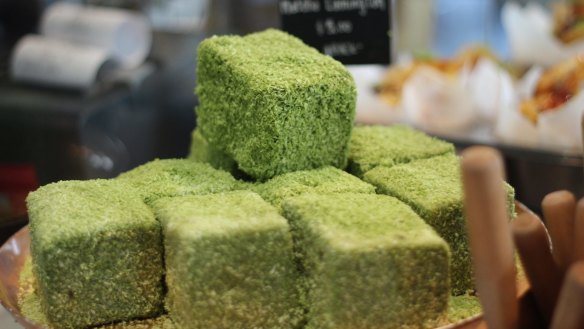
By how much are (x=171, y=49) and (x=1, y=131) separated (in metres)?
0.80

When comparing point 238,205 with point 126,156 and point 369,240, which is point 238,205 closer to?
point 369,240

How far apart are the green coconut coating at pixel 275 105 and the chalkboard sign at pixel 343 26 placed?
35cm

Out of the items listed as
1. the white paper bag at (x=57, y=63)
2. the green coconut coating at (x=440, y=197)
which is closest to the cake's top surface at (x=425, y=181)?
the green coconut coating at (x=440, y=197)

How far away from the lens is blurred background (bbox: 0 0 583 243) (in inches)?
102

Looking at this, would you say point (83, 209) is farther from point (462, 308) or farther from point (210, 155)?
point (462, 308)

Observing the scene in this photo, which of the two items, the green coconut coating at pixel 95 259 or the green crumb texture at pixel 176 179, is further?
the green crumb texture at pixel 176 179

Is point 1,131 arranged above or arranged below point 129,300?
below

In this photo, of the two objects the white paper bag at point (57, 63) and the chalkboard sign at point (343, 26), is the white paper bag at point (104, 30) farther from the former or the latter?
the chalkboard sign at point (343, 26)

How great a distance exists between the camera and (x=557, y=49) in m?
3.15

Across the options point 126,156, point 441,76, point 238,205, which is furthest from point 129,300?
point 441,76

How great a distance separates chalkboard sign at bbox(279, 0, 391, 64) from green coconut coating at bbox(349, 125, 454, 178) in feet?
1.08

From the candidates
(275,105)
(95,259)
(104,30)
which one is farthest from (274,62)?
(104,30)

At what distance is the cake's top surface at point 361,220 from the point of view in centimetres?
110

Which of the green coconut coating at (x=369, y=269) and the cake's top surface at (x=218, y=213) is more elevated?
the cake's top surface at (x=218, y=213)
